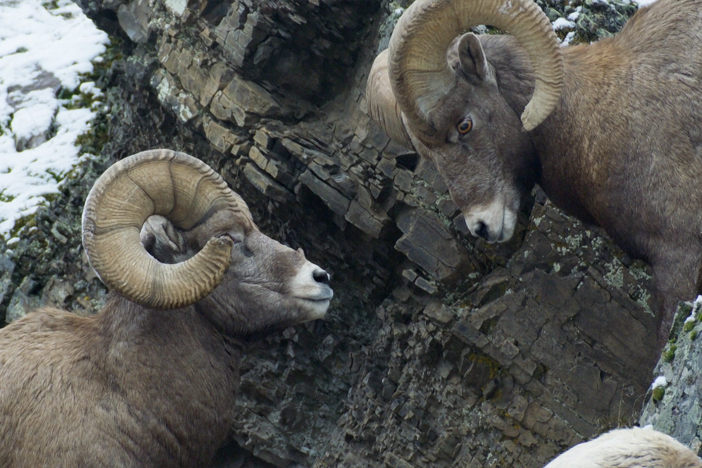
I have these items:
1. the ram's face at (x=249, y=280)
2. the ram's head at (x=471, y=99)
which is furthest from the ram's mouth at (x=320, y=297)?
the ram's head at (x=471, y=99)

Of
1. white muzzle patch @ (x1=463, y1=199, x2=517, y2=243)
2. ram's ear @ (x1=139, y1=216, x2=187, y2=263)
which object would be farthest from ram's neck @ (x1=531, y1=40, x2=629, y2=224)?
ram's ear @ (x1=139, y1=216, x2=187, y2=263)

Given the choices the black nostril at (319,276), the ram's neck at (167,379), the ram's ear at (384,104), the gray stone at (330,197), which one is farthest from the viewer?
the gray stone at (330,197)

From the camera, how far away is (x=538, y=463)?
22.0 feet

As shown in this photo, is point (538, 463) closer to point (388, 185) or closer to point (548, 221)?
point (548, 221)

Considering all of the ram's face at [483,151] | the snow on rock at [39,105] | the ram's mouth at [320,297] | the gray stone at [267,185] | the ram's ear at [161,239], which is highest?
the ram's face at [483,151]

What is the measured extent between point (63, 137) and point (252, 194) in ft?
10.1

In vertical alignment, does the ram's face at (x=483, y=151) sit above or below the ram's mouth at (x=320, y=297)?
above

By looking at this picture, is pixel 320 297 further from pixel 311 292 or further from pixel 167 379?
pixel 167 379

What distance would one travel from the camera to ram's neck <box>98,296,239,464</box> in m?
5.15

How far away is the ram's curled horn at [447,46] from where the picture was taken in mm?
5359

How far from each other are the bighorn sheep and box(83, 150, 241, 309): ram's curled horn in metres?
2.51

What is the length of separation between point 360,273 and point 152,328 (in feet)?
10.5

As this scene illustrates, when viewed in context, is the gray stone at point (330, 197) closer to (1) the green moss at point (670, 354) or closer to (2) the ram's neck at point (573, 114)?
(2) the ram's neck at point (573, 114)

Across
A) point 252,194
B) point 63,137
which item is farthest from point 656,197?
point 63,137
